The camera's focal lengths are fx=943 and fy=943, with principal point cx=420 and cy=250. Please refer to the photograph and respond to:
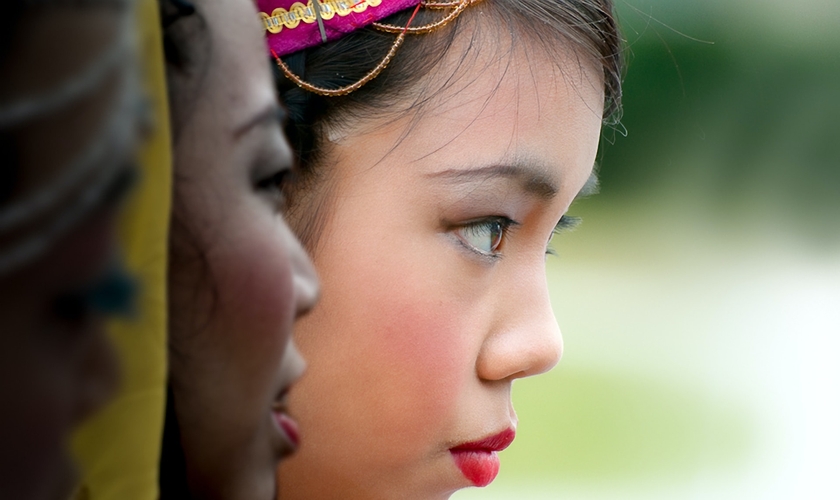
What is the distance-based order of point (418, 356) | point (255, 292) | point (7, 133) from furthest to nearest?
point (418, 356) → point (255, 292) → point (7, 133)

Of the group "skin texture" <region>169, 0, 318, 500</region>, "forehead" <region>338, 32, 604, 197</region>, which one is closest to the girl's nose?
"forehead" <region>338, 32, 604, 197</region>

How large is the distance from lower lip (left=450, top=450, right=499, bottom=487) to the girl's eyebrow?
24 centimetres

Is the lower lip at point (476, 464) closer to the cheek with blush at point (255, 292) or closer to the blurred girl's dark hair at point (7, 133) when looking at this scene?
the cheek with blush at point (255, 292)

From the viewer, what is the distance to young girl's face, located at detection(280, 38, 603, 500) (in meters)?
0.78

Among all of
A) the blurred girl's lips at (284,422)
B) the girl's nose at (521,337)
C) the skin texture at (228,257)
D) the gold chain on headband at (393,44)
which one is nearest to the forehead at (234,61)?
the skin texture at (228,257)

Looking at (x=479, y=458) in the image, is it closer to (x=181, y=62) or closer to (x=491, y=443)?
(x=491, y=443)

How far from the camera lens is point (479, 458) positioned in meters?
0.84

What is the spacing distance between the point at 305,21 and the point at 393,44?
0.08m

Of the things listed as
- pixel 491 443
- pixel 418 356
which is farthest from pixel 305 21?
pixel 491 443

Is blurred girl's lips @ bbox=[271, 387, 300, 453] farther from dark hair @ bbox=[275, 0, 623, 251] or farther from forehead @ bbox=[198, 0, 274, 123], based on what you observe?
dark hair @ bbox=[275, 0, 623, 251]

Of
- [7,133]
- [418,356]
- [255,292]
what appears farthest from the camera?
[418,356]

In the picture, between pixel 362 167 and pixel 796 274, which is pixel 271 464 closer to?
pixel 362 167

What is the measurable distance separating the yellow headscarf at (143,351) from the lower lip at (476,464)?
44cm

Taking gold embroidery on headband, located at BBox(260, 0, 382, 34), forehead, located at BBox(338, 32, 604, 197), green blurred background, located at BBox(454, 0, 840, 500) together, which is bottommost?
green blurred background, located at BBox(454, 0, 840, 500)
